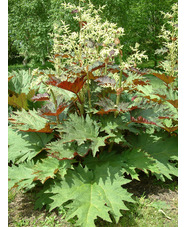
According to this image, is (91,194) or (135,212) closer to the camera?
(91,194)

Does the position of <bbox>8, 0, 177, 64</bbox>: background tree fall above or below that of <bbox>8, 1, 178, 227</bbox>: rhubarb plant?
above

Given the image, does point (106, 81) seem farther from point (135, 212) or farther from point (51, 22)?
point (51, 22)

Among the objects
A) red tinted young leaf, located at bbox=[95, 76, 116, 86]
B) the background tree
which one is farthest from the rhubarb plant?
the background tree

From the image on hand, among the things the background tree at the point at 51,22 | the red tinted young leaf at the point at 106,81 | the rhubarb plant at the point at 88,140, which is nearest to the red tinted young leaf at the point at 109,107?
the rhubarb plant at the point at 88,140

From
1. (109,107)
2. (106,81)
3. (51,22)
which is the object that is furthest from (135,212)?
(51,22)

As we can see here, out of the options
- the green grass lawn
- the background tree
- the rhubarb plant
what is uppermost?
the background tree

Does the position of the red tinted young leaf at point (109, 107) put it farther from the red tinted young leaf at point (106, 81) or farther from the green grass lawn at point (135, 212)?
the green grass lawn at point (135, 212)

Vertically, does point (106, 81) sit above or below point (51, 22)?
below

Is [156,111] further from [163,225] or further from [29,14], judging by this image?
[29,14]

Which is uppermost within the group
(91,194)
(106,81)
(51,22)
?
(51,22)

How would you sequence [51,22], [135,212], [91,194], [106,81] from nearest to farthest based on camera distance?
[91,194] < [106,81] < [135,212] < [51,22]

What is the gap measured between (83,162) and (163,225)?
91cm

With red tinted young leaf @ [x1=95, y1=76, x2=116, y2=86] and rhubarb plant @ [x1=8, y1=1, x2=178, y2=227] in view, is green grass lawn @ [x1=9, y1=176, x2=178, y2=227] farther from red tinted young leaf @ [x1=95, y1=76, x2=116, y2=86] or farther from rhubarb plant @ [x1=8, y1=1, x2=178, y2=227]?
red tinted young leaf @ [x1=95, y1=76, x2=116, y2=86]

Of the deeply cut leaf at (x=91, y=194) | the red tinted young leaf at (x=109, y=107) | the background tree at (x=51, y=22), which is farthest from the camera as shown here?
the background tree at (x=51, y=22)
